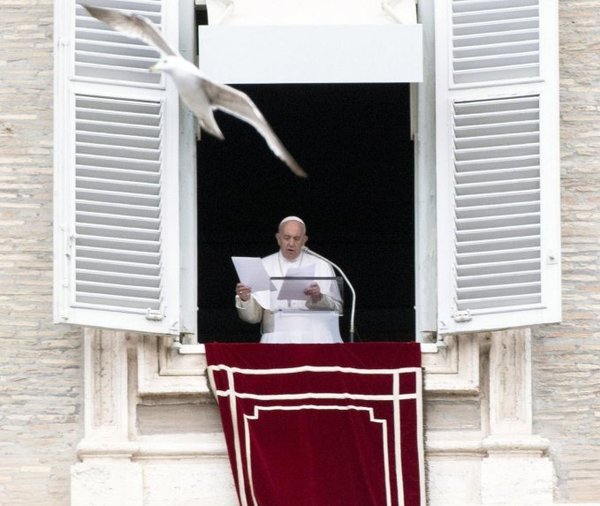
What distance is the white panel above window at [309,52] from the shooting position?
1189 cm

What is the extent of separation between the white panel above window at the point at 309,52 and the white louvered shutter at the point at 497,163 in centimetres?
26

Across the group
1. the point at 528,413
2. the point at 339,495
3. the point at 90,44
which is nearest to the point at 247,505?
the point at 339,495

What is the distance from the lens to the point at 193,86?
11602 mm

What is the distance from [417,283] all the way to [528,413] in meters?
0.75

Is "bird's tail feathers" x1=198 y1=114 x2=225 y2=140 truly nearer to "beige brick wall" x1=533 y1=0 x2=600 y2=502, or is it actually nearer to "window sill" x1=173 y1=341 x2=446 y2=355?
"window sill" x1=173 y1=341 x2=446 y2=355

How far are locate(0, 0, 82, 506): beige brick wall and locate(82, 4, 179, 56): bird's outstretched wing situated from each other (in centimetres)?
54

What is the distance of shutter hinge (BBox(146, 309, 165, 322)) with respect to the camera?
1180 cm

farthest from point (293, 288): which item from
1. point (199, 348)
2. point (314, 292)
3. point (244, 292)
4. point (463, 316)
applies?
point (463, 316)

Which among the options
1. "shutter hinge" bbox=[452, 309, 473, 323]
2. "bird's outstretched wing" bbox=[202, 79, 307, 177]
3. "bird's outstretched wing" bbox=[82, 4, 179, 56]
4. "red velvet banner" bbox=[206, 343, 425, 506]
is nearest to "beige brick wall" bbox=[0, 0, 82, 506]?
"bird's outstretched wing" bbox=[82, 4, 179, 56]

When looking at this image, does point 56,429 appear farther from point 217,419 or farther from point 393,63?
point 393,63

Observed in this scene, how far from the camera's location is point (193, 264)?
12070 mm

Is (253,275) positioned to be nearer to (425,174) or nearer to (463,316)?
(425,174)

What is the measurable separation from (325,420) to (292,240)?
4.75ft

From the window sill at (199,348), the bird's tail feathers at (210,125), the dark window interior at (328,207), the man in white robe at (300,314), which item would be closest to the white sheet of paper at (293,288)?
the man in white robe at (300,314)
